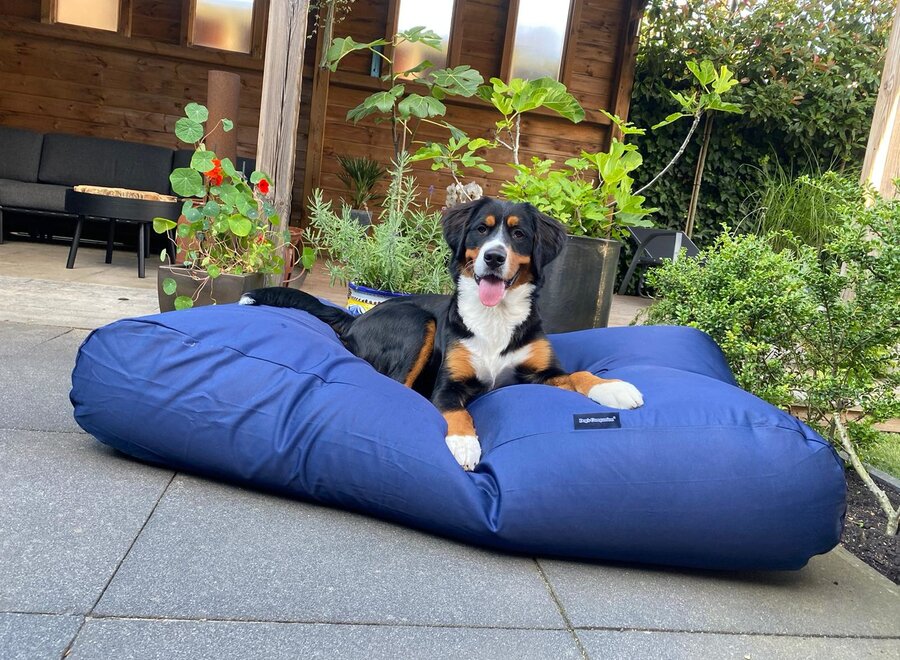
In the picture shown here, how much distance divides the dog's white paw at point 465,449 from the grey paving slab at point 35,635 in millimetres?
1054

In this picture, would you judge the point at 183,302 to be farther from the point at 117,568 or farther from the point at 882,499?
the point at 882,499

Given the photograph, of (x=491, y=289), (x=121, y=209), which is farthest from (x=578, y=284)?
(x=121, y=209)

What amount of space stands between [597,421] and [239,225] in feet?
8.89

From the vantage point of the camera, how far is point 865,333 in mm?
2609

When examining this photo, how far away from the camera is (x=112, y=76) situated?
8930mm

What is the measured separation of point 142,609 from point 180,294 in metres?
2.88

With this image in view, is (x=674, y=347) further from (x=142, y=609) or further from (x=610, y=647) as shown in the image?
(x=142, y=609)

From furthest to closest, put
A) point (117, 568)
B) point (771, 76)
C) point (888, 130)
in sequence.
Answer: point (771, 76) < point (888, 130) < point (117, 568)

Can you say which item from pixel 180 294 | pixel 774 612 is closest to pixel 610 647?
pixel 774 612

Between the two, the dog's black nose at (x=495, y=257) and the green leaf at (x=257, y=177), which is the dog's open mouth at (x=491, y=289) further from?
the green leaf at (x=257, y=177)

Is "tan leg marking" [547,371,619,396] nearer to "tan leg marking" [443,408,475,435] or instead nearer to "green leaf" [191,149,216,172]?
"tan leg marking" [443,408,475,435]

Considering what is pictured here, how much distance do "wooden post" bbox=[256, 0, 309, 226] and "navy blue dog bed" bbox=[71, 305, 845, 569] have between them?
84.2 inches

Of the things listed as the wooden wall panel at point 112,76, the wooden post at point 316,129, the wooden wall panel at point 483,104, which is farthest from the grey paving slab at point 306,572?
the wooden wall panel at point 112,76

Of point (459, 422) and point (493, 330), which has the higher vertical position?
point (493, 330)
